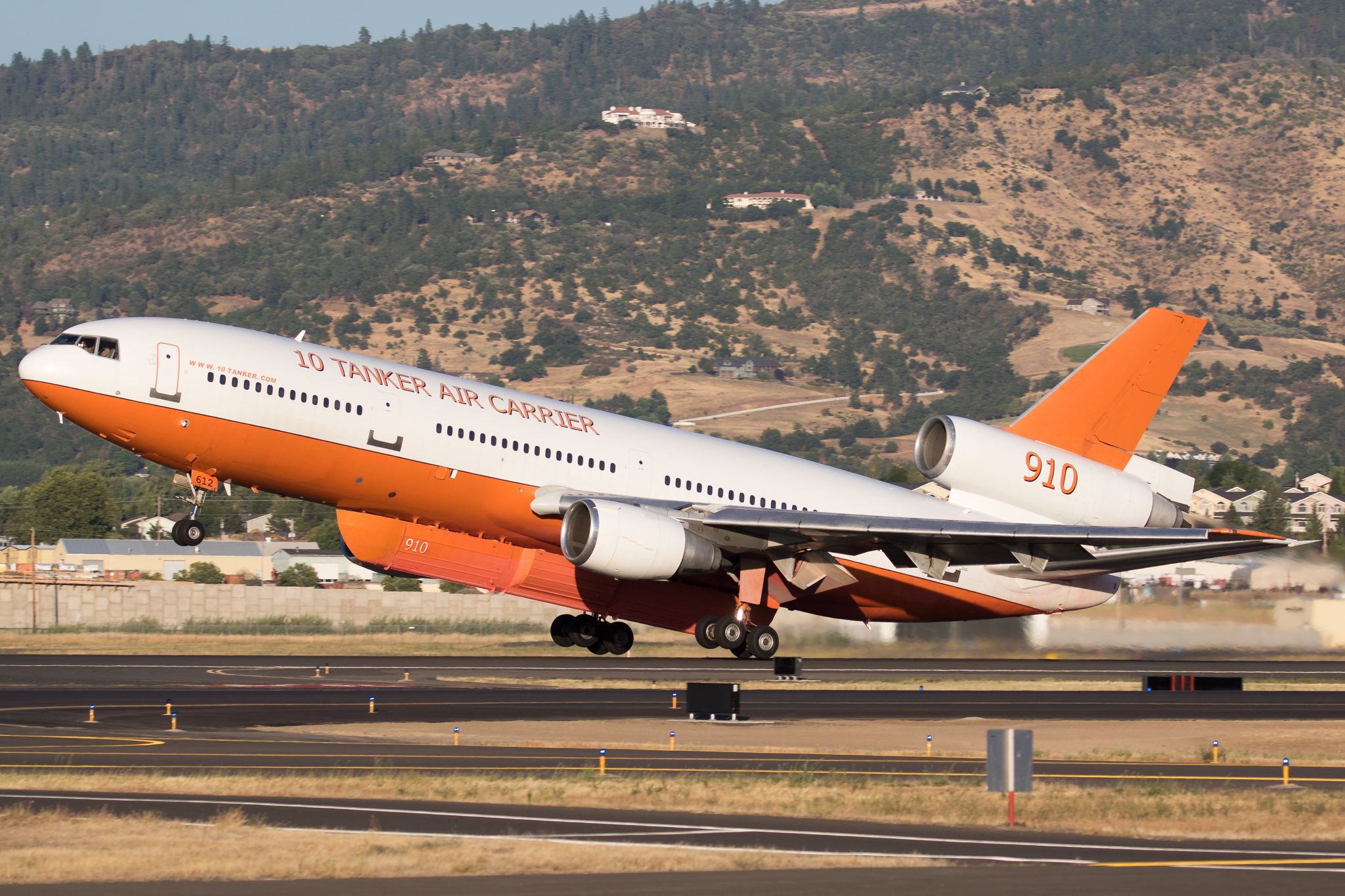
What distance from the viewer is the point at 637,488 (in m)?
44.2

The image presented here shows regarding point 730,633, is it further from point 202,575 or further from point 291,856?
point 202,575

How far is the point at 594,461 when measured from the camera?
4362 cm

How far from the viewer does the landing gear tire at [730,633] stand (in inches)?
1731

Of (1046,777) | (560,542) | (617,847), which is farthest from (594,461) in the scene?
(617,847)

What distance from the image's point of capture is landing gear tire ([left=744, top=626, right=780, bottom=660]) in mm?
44250

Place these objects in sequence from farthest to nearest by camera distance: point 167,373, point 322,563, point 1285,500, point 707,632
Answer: point 1285,500 < point 322,563 < point 707,632 < point 167,373

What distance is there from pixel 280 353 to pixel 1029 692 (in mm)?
21492

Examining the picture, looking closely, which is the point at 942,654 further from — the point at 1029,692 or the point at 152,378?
the point at 152,378

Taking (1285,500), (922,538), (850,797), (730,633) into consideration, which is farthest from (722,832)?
(1285,500)

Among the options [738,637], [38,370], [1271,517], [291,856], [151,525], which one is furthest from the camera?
[151,525]

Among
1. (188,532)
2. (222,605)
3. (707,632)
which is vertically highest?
(188,532)

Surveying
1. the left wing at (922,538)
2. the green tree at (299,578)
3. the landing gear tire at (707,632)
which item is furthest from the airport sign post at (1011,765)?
the green tree at (299,578)

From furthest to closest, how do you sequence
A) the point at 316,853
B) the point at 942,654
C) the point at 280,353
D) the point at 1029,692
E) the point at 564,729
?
the point at 942,654 < the point at 1029,692 < the point at 280,353 < the point at 564,729 < the point at 316,853

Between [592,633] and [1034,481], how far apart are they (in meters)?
12.1
